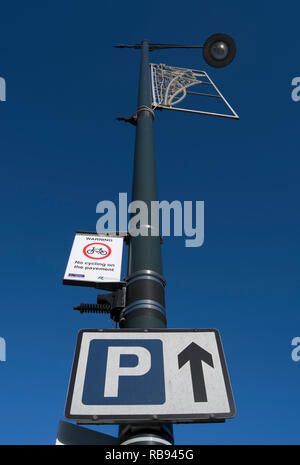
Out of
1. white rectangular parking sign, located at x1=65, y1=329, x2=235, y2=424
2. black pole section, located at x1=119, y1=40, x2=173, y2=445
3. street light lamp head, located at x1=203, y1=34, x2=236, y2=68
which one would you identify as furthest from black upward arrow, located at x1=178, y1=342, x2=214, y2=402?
street light lamp head, located at x1=203, y1=34, x2=236, y2=68

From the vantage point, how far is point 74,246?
4.19m

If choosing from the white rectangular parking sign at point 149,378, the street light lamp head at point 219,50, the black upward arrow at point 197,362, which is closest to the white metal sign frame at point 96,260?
the white rectangular parking sign at point 149,378

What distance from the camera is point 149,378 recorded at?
91.1 inches

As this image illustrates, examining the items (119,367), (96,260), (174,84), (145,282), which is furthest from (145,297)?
(174,84)

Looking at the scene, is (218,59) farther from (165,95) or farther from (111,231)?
(111,231)

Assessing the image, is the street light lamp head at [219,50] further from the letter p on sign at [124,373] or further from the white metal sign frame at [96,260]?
the letter p on sign at [124,373]

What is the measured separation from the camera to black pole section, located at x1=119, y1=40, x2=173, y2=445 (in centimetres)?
218

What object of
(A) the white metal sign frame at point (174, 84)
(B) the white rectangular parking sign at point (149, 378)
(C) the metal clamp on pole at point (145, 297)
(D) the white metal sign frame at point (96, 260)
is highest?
(A) the white metal sign frame at point (174, 84)

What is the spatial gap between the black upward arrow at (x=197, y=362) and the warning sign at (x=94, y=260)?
3.96 ft

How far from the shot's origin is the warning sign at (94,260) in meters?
3.72

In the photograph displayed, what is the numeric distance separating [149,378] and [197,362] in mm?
361

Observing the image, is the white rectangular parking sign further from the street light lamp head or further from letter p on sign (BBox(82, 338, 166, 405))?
the street light lamp head
